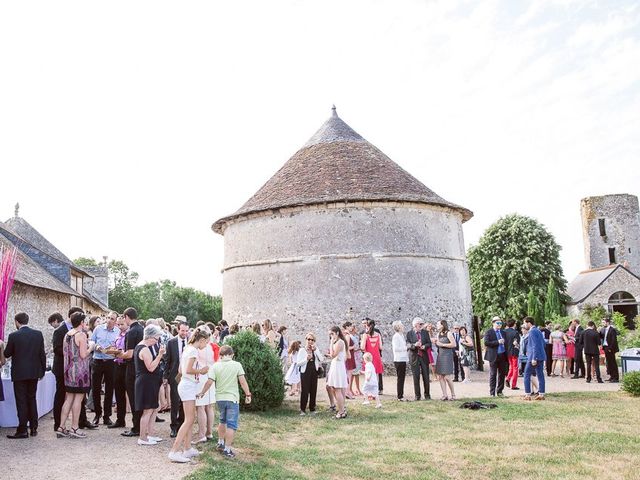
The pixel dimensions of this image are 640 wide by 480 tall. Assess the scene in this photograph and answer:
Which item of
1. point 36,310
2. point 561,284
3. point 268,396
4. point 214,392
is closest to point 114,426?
point 214,392

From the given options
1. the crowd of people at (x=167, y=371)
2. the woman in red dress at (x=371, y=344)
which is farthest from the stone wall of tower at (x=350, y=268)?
the crowd of people at (x=167, y=371)

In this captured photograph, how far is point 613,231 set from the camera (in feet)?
180

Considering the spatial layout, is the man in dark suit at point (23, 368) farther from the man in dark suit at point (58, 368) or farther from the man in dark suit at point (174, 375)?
the man in dark suit at point (174, 375)

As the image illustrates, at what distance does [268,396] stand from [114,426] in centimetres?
324

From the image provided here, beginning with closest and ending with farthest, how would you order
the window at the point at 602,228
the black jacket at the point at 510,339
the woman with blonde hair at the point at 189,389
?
the woman with blonde hair at the point at 189,389
the black jacket at the point at 510,339
the window at the point at 602,228

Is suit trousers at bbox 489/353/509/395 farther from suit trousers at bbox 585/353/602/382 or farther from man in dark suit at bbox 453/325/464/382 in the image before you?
suit trousers at bbox 585/353/602/382

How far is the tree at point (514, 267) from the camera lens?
3866 centimetres

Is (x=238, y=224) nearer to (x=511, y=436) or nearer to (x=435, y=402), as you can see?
(x=435, y=402)

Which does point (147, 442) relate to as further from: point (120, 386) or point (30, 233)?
point (30, 233)

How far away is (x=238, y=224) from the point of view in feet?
67.4

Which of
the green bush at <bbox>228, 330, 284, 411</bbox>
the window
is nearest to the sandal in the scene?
the green bush at <bbox>228, 330, 284, 411</bbox>

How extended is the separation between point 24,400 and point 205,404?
2877 millimetres

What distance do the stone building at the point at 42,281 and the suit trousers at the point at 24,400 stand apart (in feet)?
28.9

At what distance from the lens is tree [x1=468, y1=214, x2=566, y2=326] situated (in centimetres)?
3866
